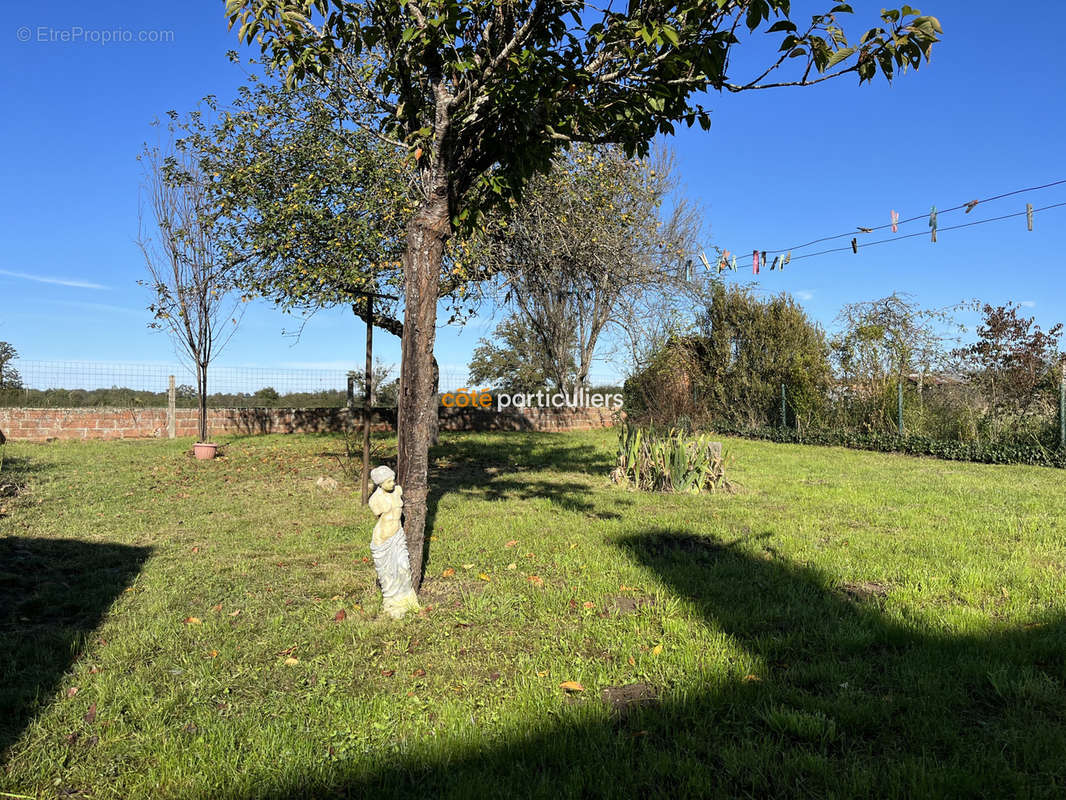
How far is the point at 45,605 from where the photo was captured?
3939 mm

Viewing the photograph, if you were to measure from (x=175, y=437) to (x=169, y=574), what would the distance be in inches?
461

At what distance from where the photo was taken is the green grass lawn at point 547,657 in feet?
7.29

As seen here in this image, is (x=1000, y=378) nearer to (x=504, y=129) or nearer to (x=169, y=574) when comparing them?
(x=504, y=129)

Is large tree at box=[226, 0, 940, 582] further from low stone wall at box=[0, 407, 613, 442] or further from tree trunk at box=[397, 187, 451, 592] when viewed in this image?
low stone wall at box=[0, 407, 613, 442]

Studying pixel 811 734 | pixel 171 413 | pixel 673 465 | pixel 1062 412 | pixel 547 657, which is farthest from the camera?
pixel 171 413

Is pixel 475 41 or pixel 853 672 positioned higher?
pixel 475 41

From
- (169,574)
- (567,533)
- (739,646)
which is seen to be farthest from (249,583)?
(739,646)

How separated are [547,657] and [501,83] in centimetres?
331

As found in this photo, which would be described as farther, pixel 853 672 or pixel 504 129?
pixel 504 129

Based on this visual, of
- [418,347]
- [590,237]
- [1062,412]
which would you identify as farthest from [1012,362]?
[418,347]

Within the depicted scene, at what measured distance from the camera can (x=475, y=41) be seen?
4711mm

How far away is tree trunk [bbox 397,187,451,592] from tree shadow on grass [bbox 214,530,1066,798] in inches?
72.2

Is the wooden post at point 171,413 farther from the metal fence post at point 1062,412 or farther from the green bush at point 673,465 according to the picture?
the metal fence post at point 1062,412

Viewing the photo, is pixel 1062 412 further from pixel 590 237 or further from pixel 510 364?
pixel 510 364
